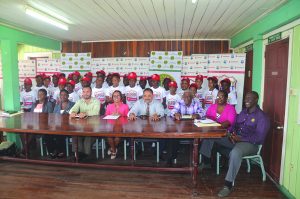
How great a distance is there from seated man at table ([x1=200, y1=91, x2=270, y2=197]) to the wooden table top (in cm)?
45

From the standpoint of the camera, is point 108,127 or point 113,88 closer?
point 108,127

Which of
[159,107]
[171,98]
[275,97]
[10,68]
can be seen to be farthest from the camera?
[10,68]

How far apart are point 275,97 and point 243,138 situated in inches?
33.6

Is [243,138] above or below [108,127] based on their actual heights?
below

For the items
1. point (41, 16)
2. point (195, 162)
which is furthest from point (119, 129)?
point (41, 16)

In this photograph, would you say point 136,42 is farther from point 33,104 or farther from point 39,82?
point 33,104

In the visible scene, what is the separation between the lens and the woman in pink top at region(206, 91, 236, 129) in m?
3.88

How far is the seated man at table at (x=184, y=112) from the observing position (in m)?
3.95

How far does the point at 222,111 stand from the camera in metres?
3.97

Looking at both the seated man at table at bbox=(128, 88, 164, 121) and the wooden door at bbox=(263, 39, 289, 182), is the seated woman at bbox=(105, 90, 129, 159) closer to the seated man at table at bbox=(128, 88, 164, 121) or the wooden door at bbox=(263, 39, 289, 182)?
the seated man at table at bbox=(128, 88, 164, 121)

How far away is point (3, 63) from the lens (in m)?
5.14

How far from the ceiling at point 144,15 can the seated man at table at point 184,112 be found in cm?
145

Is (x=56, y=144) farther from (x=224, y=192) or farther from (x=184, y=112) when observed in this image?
(x=224, y=192)

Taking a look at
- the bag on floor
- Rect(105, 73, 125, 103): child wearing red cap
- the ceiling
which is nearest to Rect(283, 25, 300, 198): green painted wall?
the ceiling
